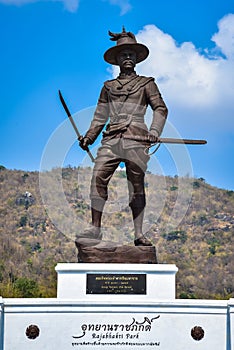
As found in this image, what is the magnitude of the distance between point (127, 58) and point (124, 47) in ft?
0.56

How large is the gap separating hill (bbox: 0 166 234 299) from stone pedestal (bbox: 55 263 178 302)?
18.4 meters

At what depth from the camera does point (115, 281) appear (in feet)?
32.9

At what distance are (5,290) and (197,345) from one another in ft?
66.5

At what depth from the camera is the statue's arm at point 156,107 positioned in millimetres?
10791

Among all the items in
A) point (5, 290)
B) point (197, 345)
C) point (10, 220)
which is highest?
point (10, 220)

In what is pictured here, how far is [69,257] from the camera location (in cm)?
3900

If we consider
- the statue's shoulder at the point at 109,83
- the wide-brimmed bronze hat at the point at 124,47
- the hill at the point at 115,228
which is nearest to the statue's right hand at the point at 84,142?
the statue's shoulder at the point at 109,83

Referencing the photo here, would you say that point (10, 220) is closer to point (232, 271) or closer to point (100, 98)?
point (232, 271)

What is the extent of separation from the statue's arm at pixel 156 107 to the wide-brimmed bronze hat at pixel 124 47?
50cm

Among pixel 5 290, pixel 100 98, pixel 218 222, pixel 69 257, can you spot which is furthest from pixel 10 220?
pixel 100 98

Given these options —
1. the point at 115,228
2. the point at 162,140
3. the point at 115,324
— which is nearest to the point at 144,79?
the point at 162,140

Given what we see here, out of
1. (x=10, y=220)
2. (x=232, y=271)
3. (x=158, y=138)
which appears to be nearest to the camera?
(x=158, y=138)

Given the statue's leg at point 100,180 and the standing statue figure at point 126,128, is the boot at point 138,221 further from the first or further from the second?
the statue's leg at point 100,180

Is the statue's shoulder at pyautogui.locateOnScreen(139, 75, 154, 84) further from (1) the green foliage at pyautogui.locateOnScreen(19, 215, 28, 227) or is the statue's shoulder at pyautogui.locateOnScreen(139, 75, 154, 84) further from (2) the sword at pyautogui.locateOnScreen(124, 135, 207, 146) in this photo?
(1) the green foliage at pyautogui.locateOnScreen(19, 215, 28, 227)
